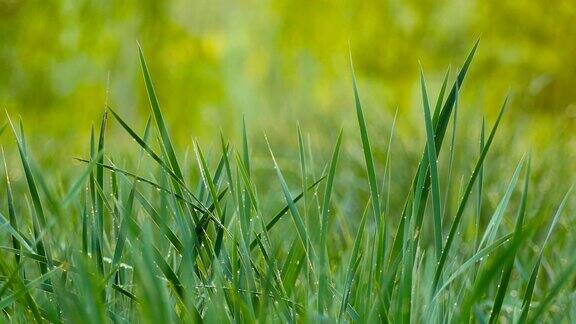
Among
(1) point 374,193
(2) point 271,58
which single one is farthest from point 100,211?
(2) point 271,58

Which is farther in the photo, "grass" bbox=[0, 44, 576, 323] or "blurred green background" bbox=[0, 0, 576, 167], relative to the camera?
"blurred green background" bbox=[0, 0, 576, 167]

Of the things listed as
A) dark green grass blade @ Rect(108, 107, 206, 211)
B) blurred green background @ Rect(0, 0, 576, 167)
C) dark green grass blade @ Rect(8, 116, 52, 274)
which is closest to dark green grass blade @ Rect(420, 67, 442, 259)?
dark green grass blade @ Rect(108, 107, 206, 211)

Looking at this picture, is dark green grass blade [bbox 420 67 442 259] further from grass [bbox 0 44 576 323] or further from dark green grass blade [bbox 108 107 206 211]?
dark green grass blade [bbox 108 107 206 211]

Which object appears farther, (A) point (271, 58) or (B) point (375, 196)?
(A) point (271, 58)

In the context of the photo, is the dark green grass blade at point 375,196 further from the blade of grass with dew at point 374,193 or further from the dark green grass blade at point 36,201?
the dark green grass blade at point 36,201

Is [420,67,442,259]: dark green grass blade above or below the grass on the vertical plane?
above

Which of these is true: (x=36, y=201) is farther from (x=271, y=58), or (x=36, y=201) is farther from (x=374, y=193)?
(x=271, y=58)

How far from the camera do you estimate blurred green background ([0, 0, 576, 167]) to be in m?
3.48

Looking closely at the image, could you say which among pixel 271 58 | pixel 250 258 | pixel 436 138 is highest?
pixel 271 58

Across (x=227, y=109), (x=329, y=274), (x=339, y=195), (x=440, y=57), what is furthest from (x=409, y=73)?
(x=329, y=274)

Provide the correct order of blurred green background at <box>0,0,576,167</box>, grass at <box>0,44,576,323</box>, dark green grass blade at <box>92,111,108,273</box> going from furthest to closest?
blurred green background at <box>0,0,576,167</box> < dark green grass blade at <box>92,111,108,273</box> < grass at <box>0,44,576,323</box>

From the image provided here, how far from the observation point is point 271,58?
466cm

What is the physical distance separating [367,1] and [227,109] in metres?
1.11

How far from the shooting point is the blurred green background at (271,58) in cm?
348
